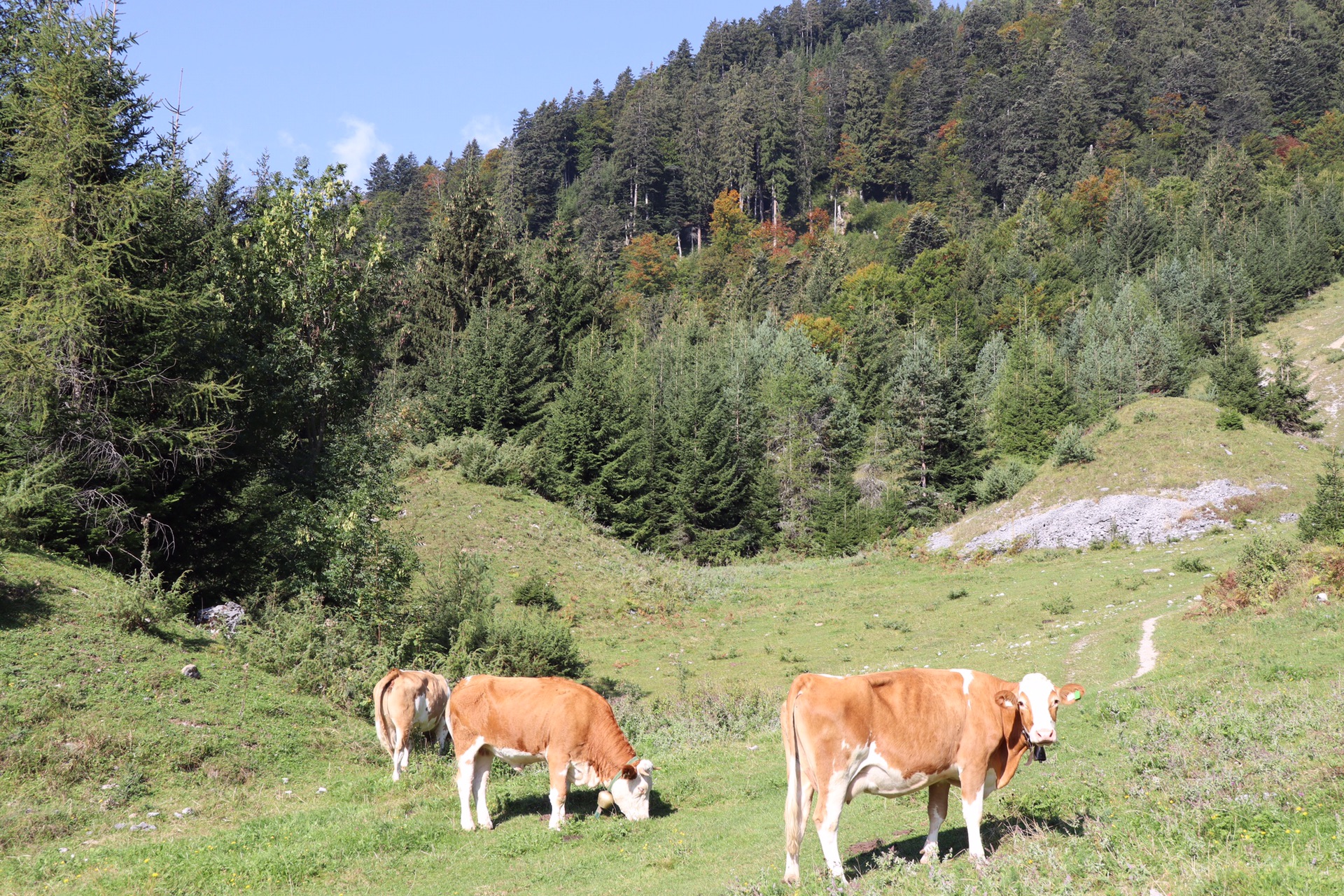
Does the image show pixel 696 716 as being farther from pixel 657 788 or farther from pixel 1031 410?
pixel 1031 410

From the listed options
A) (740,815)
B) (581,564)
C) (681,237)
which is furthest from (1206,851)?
(681,237)

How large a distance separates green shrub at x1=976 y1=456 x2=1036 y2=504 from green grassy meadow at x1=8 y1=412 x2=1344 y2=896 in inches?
984

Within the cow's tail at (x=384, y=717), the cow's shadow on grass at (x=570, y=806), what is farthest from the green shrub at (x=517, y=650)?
the cow's shadow on grass at (x=570, y=806)

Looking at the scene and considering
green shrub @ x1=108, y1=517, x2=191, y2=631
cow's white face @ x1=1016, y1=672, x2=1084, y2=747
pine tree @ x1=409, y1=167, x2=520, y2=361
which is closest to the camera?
cow's white face @ x1=1016, y1=672, x2=1084, y2=747

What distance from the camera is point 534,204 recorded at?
483 feet

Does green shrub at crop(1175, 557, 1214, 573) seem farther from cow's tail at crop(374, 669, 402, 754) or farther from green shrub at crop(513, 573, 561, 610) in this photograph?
cow's tail at crop(374, 669, 402, 754)

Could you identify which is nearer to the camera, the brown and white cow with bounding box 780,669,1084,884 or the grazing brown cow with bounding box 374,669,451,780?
the brown and white cow with bounding box 780,669,1084,884

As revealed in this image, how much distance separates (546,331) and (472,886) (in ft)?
168

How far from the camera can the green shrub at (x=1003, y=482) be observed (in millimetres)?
45969

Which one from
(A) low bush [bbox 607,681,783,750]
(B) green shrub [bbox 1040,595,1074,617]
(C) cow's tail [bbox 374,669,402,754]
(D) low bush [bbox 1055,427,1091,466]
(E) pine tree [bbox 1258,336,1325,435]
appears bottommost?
(B) green shrub [bbox 1040,595,1074,617]

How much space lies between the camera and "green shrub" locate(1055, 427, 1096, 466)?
4291cm

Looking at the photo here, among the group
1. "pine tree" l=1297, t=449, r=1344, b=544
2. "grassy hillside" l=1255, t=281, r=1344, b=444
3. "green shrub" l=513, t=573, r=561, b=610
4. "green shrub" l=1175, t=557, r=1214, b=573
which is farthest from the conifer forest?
"pine tree" l=1297, t=449, r=1344, b=544

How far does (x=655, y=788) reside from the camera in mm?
12523

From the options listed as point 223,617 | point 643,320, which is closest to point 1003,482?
point 223,617
